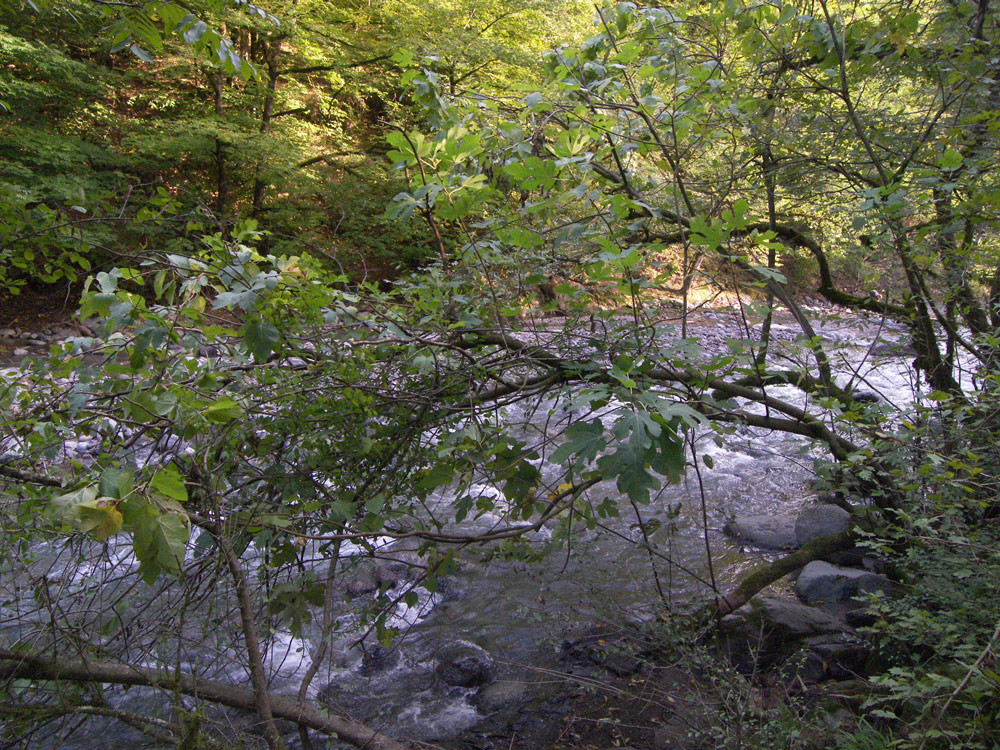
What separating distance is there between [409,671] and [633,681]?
1456 mm

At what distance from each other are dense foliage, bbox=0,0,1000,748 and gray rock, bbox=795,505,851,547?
1.06 meters

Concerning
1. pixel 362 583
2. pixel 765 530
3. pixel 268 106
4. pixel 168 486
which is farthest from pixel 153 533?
pixel 268 106

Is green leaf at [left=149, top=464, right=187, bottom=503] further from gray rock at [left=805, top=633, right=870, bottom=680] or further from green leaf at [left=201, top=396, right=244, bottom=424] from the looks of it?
gray rock at [left=805, top=633, right=870, bottom=680]

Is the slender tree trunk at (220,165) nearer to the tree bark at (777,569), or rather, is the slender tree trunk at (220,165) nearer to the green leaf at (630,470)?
the tree bark at (777,569)

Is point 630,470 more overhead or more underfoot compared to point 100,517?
more overhead

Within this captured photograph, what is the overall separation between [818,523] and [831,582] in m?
1.07

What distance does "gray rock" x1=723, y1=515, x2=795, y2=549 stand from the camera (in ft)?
18.5

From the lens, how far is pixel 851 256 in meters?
4.74

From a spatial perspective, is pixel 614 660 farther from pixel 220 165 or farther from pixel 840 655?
pixel 220 165

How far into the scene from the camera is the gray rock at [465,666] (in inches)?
161

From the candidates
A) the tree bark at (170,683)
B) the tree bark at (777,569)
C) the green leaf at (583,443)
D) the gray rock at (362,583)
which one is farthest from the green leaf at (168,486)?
the gray rock at (362,583)

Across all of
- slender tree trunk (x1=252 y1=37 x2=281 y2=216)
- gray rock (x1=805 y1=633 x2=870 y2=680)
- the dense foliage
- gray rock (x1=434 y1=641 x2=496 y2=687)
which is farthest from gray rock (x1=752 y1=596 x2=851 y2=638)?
slender tree trunk (x1=252 y1=37 x2=281 y2=216)

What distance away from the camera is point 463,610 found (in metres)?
4.85

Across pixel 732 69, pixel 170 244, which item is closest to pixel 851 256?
pixel 732 69
